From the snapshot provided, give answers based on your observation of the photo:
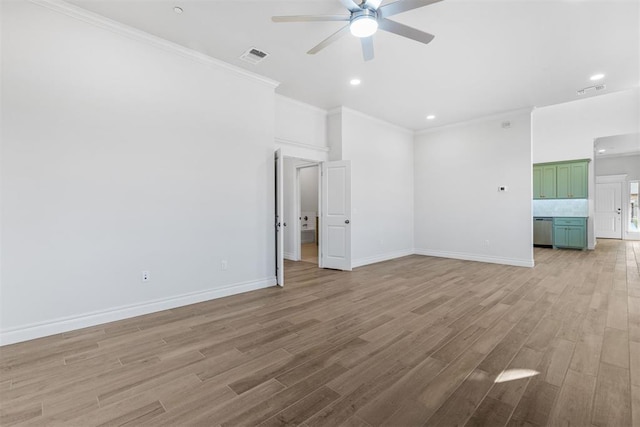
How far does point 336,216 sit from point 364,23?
11.9ft

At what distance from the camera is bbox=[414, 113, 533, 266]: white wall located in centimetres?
587

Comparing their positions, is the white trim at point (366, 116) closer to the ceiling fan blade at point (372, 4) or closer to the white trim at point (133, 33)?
the white trim at point (133, 33)

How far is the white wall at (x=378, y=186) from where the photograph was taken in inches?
237

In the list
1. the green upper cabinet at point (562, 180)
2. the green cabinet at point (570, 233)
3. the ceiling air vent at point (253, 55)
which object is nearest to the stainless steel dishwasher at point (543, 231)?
the green cabinet at point (570, 233)

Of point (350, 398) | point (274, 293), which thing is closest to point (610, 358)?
point (350, 398)

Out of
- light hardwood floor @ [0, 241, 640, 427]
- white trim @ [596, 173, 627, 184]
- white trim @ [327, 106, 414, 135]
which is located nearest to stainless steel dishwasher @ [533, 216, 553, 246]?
white trim @ [596, 173, 627, 184]

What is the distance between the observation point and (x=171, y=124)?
3504mm

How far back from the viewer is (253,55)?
3744mm

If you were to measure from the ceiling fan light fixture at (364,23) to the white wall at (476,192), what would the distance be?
486 cm

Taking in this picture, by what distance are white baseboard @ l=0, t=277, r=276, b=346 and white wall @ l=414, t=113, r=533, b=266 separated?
16.5 ft

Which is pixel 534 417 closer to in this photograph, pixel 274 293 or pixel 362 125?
pixel 274 293

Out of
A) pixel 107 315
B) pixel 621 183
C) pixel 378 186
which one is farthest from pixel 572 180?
pixel 107 315

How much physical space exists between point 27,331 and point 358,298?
3.47 m

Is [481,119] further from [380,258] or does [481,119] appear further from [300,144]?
[300,144]
